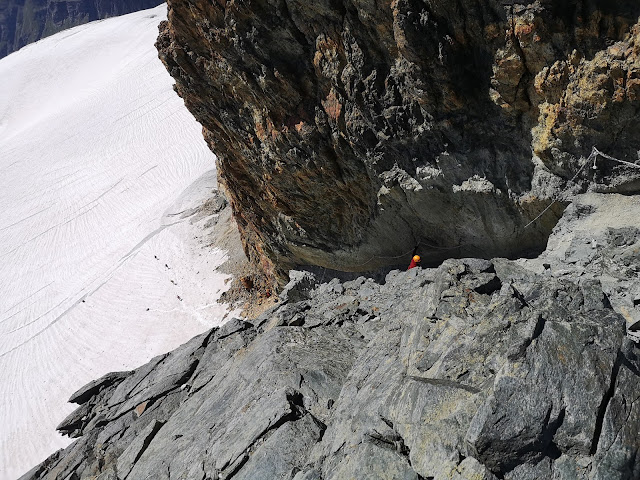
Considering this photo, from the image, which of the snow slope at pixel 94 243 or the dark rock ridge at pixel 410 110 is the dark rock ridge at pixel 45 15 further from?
the dark rock ridge at pixel 410 110

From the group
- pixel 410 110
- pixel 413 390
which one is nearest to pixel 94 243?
pixel 410 110

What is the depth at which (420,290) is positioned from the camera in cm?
1031

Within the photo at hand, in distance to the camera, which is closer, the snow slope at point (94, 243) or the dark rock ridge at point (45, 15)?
the snow slope at point (94, 243)

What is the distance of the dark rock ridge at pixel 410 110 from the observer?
9000 mm

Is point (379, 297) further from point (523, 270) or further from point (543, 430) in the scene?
point (543, 430)

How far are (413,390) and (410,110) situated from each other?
24.0ft

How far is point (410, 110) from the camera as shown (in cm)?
1195

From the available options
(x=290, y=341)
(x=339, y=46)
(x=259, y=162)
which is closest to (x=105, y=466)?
(x=290, y=341)

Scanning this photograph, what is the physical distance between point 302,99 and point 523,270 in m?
7.77

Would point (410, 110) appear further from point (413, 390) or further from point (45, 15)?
point (45, 15)

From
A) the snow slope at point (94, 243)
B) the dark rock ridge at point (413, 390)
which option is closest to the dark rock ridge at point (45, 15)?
the snow slope at point (94, 243)

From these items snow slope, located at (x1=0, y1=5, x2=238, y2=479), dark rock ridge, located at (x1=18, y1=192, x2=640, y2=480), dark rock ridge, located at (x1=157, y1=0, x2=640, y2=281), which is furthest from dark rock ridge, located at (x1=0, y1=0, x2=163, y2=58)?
dark rock ridge, located at (x1=18, y1=192, x2=640, y2=480)

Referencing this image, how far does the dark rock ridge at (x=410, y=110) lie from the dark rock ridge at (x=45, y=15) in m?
135

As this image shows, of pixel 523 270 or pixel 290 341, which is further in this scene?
pixel 290 341
